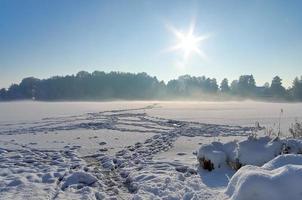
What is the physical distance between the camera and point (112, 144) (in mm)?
13969

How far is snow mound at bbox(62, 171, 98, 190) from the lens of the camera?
313 inches

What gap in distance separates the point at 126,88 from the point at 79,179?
98.7 m

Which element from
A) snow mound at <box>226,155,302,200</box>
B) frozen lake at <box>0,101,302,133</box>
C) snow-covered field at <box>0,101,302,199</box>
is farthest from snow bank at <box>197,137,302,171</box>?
snow mound at <box>226,155,302,200</box>

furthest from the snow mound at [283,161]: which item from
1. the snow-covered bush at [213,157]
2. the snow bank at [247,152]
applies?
the snow-covered bush at [213,157]

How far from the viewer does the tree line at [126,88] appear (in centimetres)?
10100

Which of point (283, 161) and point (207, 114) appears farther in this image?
point (207, 114)

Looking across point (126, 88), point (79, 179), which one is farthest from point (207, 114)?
point (126, 88)

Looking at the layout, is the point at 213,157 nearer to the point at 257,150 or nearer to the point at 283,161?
the point at 257,150

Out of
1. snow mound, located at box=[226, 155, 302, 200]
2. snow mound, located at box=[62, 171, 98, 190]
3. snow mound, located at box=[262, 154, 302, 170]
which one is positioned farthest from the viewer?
snow mound, located at box=[62, 171, 98, 190]

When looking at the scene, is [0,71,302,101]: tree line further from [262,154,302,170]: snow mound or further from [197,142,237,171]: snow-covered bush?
[262,154,302,170]: snow mound

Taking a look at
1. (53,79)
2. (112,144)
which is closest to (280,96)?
(53,79)

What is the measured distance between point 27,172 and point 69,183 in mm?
1750

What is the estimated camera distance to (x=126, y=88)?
10662cm

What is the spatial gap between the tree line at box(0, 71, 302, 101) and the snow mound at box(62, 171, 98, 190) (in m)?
88.9
